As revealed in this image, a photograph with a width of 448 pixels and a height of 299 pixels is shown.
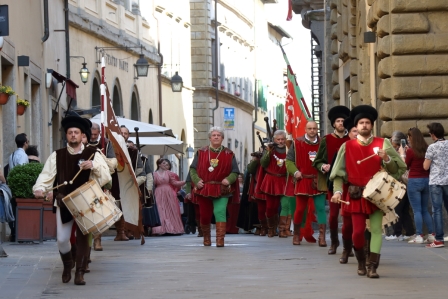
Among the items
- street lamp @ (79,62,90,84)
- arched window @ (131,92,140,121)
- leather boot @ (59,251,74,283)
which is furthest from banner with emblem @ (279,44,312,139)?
arched window @ (131,92,140,121)

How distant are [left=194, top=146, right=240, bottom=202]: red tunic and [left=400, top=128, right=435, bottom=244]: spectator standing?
2.44 meters

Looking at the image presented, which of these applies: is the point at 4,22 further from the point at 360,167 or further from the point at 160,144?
the point at 160,144

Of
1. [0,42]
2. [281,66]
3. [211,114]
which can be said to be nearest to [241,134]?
[211,114]

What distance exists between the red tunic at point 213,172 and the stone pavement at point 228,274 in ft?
2.59

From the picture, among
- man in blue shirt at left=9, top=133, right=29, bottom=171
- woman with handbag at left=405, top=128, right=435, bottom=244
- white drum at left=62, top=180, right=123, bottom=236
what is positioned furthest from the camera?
man in blue shirt at left=9, top=133, right=29, bottom=171

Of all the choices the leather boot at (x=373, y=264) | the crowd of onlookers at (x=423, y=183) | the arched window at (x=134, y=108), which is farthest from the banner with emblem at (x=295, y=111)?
the arched window at (x=134, y=108)

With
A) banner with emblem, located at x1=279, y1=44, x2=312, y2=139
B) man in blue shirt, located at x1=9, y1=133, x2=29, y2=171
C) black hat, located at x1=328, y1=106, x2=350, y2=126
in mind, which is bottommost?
man in blue shirt, located at x1=9, y1=133, x2=29, y2=171

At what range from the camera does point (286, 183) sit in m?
20.7

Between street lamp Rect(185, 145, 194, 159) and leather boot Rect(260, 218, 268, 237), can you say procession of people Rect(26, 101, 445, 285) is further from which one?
street lamp Rect(185, 145, 194, 159)

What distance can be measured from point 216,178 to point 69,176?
5.99 m

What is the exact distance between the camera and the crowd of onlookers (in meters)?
17.0

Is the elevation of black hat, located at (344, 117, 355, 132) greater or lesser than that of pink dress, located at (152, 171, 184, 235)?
greater

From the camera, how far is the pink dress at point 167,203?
83.0ft

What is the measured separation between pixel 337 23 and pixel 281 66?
60.8m
